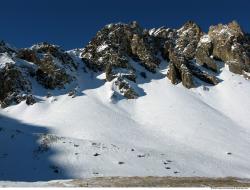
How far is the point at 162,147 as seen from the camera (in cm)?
6988

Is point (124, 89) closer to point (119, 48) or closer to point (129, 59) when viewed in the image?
point (129, 59)

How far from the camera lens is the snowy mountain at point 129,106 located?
192ft

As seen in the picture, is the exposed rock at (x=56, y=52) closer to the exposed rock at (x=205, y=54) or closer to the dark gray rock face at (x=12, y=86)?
the dark gray rock face at (x=12, y=86)

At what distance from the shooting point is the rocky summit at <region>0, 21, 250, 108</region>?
3905 inches

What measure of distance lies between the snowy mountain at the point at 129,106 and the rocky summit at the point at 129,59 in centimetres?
30

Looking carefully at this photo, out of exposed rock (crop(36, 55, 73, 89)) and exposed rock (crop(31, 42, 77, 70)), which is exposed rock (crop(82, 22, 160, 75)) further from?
exposed rock (crop(36, 55, 73, 89))

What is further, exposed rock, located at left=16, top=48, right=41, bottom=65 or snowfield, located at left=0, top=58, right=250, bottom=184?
exposed rock, located at left=16, top=48, right=41, bottom=65

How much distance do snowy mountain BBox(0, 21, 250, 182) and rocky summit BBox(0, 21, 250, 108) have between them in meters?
0.30

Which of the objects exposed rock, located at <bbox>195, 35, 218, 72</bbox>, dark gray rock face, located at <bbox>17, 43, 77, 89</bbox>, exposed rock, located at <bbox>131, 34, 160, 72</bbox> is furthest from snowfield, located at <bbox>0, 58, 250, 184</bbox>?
exposed rock, located at <bbox>195, 35, 218, 72</bbox>

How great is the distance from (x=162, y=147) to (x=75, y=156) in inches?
673

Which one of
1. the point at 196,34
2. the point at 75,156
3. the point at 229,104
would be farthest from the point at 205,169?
the point at 196,34

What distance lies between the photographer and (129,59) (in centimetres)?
12100

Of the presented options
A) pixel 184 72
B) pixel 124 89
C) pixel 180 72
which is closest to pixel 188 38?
pixel 180 72

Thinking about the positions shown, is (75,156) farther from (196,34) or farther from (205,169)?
(196,34)
